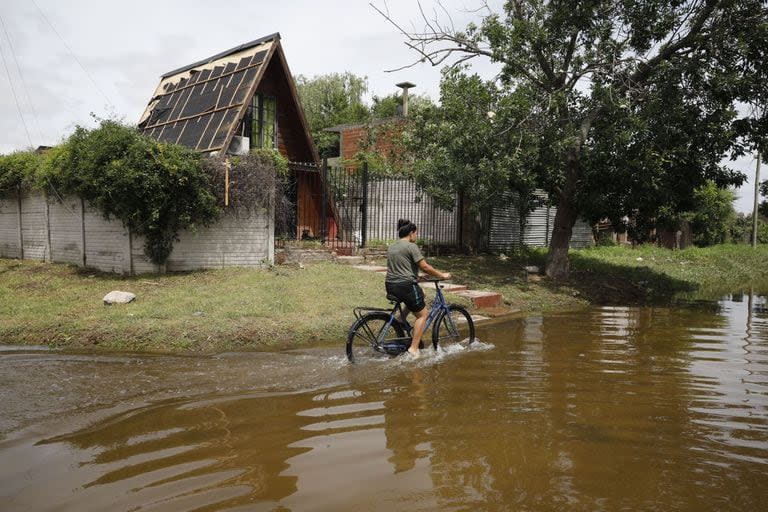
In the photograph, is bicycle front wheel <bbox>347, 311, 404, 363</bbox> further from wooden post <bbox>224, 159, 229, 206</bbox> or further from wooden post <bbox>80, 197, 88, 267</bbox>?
wooden post <bbox>80, 197, 88, 267</bbox>

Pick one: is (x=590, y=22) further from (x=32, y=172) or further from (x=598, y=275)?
(x=32, y=172)

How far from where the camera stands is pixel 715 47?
12.7 meters

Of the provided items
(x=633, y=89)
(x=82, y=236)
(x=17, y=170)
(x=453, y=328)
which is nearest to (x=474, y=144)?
(x=633, y=89)

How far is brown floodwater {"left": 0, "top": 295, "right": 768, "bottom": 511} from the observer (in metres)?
3.44

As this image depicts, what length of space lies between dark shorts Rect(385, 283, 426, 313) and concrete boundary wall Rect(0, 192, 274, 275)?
693 cm

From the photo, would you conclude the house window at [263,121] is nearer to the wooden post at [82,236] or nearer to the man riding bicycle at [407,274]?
the wooden post at [82,236]

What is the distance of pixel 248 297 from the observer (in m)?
10.2

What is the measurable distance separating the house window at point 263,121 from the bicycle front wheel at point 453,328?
415 inches

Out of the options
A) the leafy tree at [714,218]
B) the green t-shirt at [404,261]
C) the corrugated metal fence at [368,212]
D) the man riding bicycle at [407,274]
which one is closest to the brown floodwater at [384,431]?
the man riding bicycle at [407,274]

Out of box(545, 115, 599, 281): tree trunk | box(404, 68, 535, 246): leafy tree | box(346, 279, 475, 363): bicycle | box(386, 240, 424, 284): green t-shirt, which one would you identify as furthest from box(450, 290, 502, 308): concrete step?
box(386, 240, 424, 284): green t-shirt

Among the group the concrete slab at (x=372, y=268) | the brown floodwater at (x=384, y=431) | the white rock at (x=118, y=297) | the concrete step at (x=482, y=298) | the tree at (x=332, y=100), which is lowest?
the brown floodwater at (x=384, y=431)

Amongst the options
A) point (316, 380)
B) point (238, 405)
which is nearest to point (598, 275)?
point (316, 380)

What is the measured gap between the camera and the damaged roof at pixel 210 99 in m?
15.3

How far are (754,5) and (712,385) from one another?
10.4 metres
